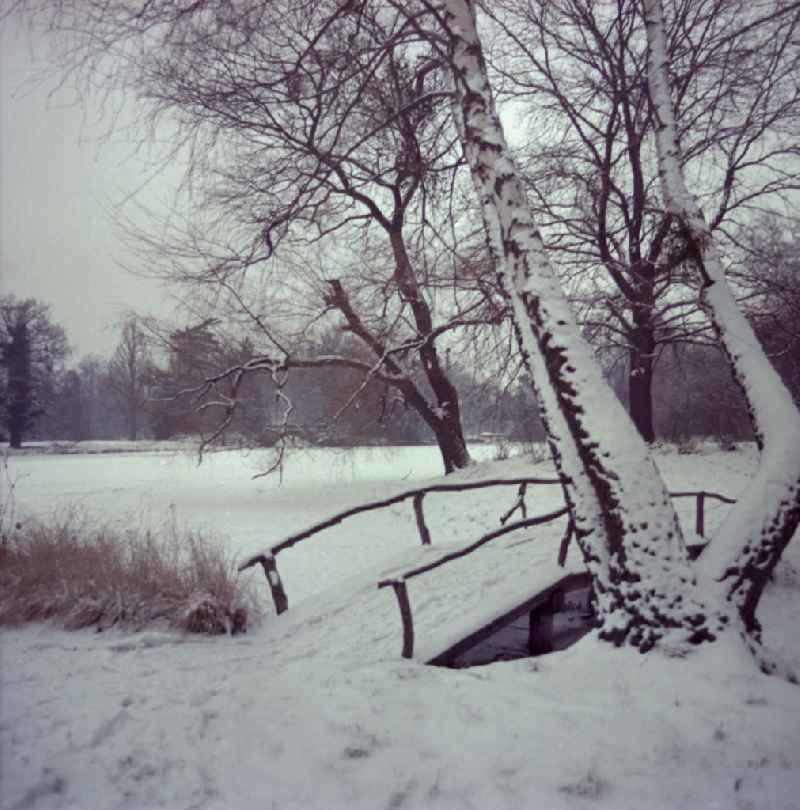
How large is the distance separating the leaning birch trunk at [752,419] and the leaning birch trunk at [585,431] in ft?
1.37

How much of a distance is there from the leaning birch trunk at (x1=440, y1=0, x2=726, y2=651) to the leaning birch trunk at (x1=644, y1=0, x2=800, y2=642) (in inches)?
16.4

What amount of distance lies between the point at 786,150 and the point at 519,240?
7.52 metres

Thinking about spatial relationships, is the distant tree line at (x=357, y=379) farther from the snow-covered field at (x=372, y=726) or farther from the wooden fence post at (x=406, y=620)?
the snow-covered field at (x=372, y=726)

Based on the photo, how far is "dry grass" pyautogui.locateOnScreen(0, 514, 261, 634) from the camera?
4680 mm

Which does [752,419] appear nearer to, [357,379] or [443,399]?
[443,399]

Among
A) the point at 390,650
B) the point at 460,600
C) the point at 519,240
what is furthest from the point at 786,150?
the point at 390,650

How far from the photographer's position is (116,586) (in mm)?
5004

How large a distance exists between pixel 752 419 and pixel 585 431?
60.3 inches

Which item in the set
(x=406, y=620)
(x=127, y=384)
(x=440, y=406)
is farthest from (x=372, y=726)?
(x=127, y=384)

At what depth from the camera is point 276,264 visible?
24.4ft

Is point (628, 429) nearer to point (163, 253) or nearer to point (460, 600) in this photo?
point (460, 600)

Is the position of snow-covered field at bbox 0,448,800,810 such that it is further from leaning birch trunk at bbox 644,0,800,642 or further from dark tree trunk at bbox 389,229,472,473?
dark tree trunk at bbox 389,229,472,473

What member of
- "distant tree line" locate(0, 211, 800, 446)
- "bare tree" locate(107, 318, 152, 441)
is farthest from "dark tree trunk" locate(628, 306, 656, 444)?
"bare tree" locate(107, 318, 152, 441)

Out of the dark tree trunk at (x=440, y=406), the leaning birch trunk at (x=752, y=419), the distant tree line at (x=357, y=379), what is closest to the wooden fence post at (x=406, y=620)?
the leaning birch trunk at (x=752, y=419)
